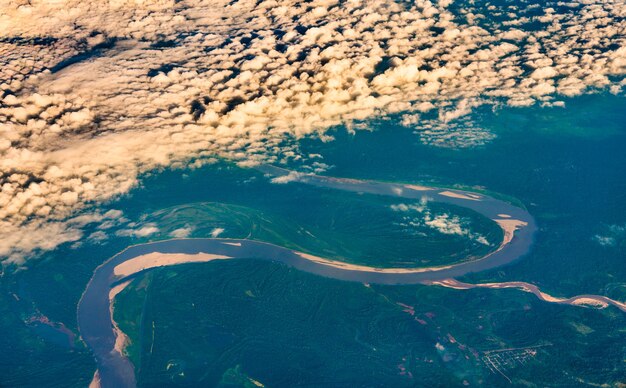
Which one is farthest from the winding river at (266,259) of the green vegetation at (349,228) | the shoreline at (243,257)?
the green vegetation at (349,228)

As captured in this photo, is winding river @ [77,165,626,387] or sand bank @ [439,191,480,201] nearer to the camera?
winding river @ [77,165,626,387]

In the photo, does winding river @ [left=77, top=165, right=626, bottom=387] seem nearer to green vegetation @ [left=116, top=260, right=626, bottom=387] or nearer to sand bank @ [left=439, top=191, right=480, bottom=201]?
sand bank @ [left=439, top=191, right=480, bottom=201]

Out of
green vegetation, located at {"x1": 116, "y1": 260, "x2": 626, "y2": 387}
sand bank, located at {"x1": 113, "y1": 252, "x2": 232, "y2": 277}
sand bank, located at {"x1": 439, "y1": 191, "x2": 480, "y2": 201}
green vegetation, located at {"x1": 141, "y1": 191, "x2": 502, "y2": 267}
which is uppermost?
sand bank, located at {"x1": 439, "y1": 191, "x2": 480, "y2": 201}

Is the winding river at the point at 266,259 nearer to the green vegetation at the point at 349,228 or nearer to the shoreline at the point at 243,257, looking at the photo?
the shoreline at the point at 243,257

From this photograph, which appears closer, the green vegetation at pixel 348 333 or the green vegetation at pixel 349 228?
the green vegetation at pixel 348 333

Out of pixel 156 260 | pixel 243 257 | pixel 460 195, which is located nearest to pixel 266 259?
pixel 243 257

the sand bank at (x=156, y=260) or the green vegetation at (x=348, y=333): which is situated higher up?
the sand bank at (x=156, y=260)

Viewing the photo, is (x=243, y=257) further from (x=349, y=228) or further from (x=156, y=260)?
(x=349, y=228)

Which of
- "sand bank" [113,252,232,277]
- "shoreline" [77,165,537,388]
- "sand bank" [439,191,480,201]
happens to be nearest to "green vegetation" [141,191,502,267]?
"shoreline" [77,165,537,388]

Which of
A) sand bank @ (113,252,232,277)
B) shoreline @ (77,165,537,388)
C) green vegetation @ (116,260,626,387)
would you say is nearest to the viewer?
green vegetation @ (116,260,626,387)
